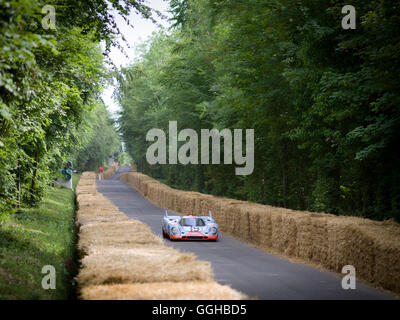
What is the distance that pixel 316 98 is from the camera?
19.4 meters

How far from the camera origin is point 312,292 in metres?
11.5

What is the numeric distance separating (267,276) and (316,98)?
27.4 ft

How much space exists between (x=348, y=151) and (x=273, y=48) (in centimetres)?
666

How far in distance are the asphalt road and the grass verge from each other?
13.5ft

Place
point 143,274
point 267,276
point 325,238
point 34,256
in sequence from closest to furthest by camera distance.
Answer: point 143,274, point 267,276, point 34,256, point 325,238

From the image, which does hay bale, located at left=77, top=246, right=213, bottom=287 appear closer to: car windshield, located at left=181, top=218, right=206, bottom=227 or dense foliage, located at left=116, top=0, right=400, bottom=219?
dense foliage, located at left=116, top=0, right=400, bottom=219

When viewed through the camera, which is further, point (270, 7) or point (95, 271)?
point (270, 7)

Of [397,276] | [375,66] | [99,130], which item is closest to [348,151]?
[375,66]

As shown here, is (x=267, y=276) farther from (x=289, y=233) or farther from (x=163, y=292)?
(x=163, y=292)

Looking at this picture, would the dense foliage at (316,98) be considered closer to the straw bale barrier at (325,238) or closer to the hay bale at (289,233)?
the straw bale barrier at (325,238)

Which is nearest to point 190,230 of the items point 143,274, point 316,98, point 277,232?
point 277,232

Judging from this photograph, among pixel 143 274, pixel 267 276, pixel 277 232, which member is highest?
pixel 143 274

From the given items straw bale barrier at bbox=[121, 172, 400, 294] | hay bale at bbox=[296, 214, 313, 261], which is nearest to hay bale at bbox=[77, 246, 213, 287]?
straw bale barrier at bbox=[121, 172, 400, 294]
